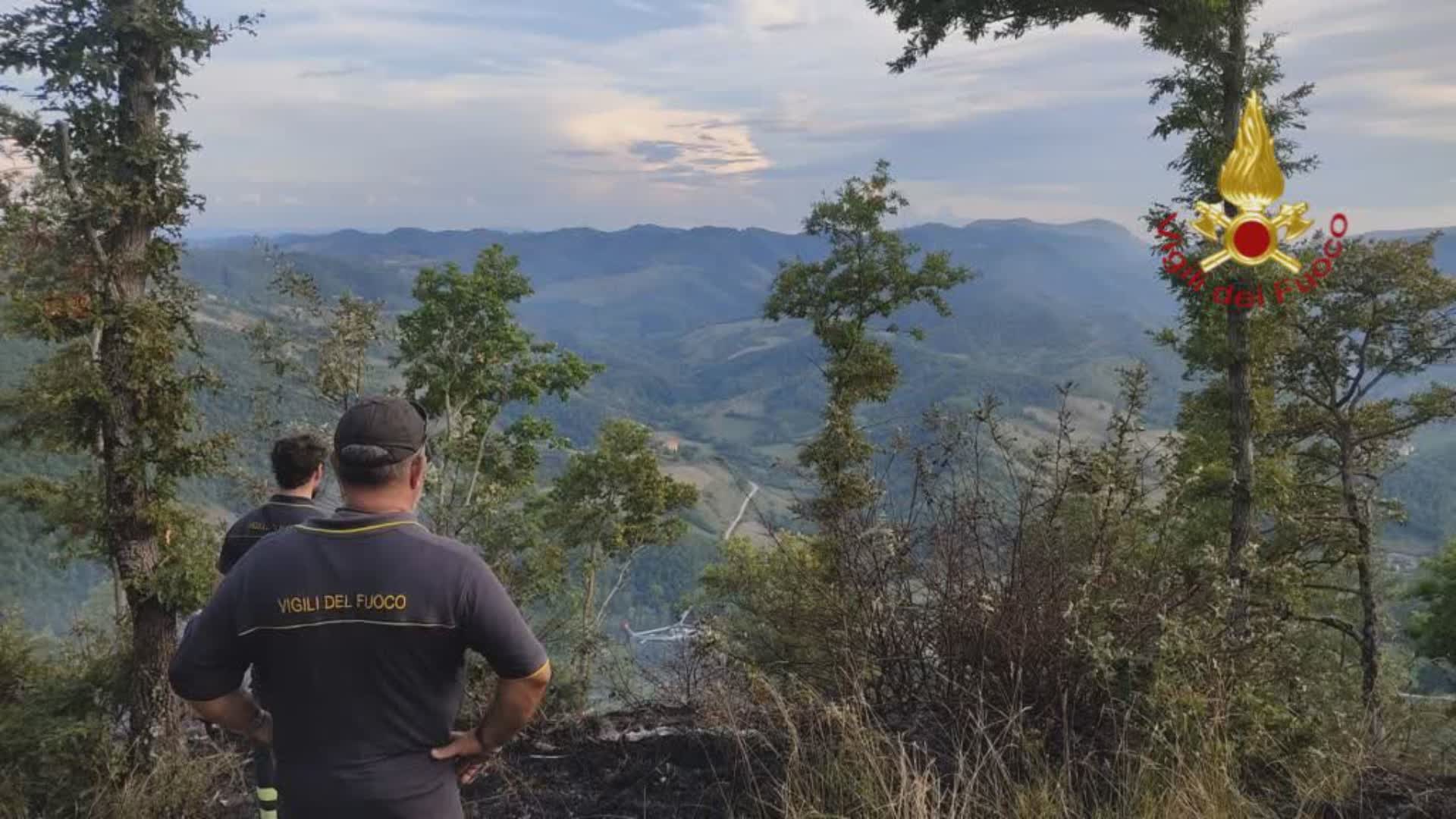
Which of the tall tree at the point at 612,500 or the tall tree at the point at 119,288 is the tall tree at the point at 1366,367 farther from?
the tall tree at the point at 119,288

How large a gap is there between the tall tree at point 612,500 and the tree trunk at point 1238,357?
620 inches

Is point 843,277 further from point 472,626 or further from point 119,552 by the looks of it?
point 472,626

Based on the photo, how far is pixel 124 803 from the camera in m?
4.68

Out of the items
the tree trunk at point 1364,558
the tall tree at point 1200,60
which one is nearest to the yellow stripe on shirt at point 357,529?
the tall tree at point 1200,60

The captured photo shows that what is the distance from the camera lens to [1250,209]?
8.66 metres

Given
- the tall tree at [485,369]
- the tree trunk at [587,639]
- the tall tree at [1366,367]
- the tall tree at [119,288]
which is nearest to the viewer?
the tall tree at [119,288]

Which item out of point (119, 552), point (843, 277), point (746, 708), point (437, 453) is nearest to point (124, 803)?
point (119, 552)

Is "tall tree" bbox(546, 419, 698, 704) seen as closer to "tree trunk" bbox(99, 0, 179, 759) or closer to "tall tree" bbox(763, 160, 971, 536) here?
"tall tree" bbox(763, 160, 971, 536)

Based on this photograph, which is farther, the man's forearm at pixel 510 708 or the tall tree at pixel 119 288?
the tall tree at pixel 119 288

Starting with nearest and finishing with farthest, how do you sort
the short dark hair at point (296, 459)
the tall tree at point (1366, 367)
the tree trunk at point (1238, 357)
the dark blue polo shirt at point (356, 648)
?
the dark blue polo shirt at point (356, 648) → the short dark hair at point (296, 459) → the tree trunk at point (1238, 357) → the tall tree at point (1366, 367)

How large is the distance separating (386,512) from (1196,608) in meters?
3.42

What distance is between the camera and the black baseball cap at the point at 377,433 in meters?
2.36

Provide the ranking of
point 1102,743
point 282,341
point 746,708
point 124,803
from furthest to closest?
point 282,341 → point 124,803 → point 746,708 → point 1102,743

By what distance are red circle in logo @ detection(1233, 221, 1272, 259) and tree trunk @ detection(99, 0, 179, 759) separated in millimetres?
10328
